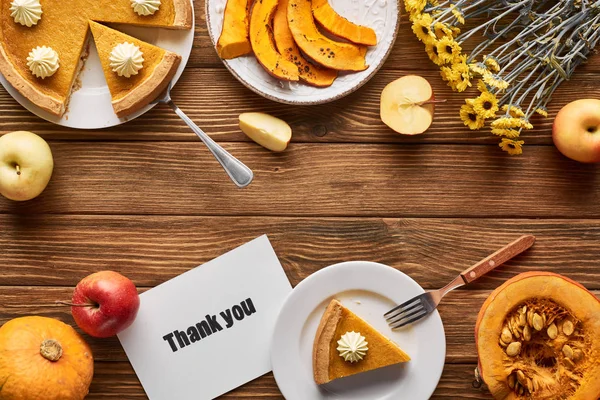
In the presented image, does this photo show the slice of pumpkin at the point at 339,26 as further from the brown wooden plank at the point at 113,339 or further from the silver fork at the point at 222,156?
the brown wooden plank at the point at 113,339

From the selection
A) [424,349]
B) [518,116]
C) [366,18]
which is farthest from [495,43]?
[424,349]

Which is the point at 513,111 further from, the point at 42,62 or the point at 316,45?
the point at 42,62

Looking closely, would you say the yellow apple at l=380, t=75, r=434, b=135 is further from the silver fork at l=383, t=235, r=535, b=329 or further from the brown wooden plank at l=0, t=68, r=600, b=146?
the silver fork at l=383, t=235, r=535, b=329

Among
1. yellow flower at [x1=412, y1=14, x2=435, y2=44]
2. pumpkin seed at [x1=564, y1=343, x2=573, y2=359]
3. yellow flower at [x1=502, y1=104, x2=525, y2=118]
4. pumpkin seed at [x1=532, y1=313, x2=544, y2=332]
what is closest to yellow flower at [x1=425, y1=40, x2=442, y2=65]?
yellow flower at [x1=412, y1=14, x2=435, y2=44]

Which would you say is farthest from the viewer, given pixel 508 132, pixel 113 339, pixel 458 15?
pixel 113 339

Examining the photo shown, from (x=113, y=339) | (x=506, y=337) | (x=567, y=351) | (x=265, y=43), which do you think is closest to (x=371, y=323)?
(x=506, y=337)

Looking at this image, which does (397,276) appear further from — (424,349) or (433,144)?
(433,144)
